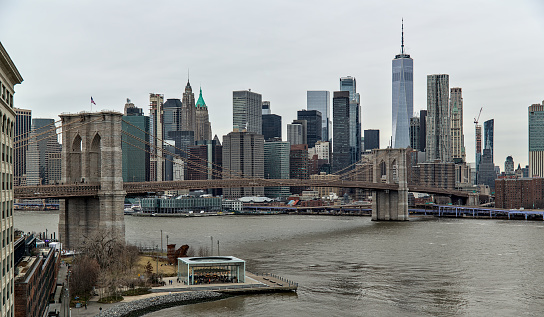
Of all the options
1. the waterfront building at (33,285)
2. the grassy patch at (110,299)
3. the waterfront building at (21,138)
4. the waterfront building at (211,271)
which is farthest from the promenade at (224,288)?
the waterfront building at (21,138)

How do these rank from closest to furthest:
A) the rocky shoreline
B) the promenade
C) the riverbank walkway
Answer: the rocky shoreline < the promenade < the riverbank walkway

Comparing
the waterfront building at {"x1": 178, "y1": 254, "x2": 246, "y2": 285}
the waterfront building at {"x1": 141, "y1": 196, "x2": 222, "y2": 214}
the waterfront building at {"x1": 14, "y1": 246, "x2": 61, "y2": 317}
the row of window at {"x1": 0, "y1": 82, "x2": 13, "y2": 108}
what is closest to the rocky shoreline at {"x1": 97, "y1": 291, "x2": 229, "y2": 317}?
the waterfront building at {"x1": 178, "y1": 254, "x2": 246, "y2": 285}

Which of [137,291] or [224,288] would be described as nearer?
[137,291]

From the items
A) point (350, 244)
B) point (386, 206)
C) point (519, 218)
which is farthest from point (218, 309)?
point (519, 218)

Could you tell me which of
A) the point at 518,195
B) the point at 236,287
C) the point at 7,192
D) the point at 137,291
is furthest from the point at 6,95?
the point at 518,195

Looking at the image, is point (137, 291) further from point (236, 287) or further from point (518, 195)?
point (518, 195)

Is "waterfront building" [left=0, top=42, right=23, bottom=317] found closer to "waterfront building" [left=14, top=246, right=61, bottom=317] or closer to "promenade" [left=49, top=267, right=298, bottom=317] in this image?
"waterfront building" [left=14, top=246, right=61, bottom=317]

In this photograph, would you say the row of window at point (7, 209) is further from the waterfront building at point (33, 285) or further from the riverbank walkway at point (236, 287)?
the riverbank walkway at point (236, 287)

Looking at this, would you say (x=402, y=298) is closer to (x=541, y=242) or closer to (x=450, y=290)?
(x=450, y=290)
